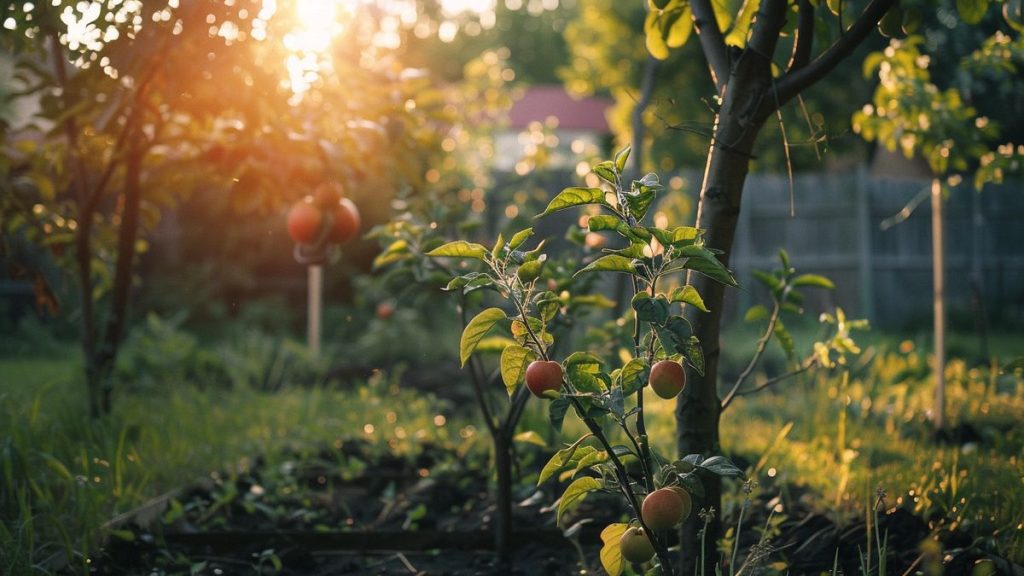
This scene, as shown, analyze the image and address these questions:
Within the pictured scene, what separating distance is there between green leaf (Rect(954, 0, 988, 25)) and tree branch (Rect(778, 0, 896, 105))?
0.18 metres

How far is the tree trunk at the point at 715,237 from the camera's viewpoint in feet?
6.63

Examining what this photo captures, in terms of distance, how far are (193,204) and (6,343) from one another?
2.42 meters

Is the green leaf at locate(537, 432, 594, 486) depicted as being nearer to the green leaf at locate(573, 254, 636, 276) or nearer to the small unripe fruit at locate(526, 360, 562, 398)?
the small unripe fruit at locate(526, 360, 562, 398)

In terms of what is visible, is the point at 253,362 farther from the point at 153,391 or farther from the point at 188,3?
the point at 188,3

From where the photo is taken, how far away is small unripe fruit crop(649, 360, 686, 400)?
5.08ft

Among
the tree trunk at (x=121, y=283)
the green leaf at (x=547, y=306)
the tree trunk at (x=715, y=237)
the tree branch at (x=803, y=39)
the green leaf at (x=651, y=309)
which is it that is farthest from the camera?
the tree trunk at (x=121, y=283)

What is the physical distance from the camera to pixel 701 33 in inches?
87.4

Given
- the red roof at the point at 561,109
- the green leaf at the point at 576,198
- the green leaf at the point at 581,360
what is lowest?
the green leaf at the point at 581,360

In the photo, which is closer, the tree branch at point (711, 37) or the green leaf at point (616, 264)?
the green leaf at point (616, 264)

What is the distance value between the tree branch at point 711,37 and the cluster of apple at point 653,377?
2.89 ft

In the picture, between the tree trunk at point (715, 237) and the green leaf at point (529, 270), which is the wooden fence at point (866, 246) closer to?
the tree trunk at point (715, 237)

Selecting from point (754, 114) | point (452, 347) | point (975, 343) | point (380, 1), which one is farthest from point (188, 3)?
point (380, 1)

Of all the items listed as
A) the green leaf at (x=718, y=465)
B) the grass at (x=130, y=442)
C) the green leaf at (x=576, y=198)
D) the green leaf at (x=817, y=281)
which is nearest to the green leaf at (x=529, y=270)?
the green leaf at (x=576, y=198)

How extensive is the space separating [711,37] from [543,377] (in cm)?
107
